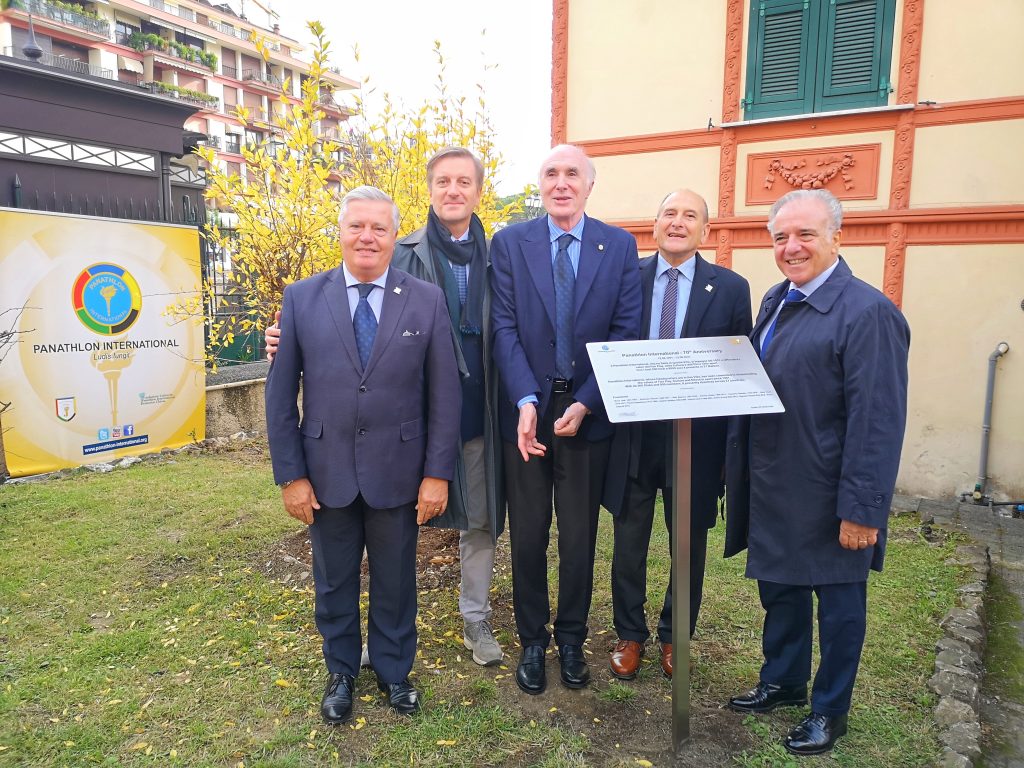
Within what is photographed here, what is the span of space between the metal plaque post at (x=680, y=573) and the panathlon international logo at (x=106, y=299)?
277 inches

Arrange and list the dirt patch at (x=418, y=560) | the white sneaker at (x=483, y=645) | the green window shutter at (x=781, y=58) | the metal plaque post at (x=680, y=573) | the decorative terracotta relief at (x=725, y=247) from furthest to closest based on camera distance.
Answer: the decorative terracotta relief at (x=725, y=247) < the green window shutter at (x=781, y=58) < the dirt patch at (x=418, y=560) < the white sneaker at (x=483, y=645) < the metal plaque post at (x=680, y=573)

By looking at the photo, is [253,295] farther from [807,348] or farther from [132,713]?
[807,348]

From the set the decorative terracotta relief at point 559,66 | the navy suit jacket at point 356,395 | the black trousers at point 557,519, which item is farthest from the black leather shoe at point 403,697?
the decorative terracotta relief at point 559,66

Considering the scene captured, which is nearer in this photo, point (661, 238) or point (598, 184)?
point (661, 238)

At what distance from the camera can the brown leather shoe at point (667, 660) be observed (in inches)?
126

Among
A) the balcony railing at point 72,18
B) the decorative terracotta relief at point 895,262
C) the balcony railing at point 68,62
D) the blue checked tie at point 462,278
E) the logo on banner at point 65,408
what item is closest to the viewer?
the blue checked tie at point 462,278

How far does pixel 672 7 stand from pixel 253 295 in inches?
217

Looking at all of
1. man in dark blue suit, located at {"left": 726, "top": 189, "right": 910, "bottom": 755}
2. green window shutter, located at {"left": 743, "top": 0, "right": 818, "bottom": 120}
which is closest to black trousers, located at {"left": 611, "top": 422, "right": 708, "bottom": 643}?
man in dark blue suit, located at {"left": 726, "top": 189, "right": 910, "bottom": 755}

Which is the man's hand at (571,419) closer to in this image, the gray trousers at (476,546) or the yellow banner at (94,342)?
the gray trousers at (476,546)

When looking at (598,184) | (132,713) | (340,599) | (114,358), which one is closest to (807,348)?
(340,599)

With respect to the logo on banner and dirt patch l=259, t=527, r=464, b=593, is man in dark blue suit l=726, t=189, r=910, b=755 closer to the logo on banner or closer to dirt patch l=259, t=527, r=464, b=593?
dirt patch l=259, t=527, r=464, b=593

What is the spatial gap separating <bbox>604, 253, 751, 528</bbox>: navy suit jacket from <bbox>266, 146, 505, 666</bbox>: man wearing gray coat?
573 mm

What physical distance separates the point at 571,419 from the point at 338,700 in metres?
1.56

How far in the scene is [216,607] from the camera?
3.96 meters
